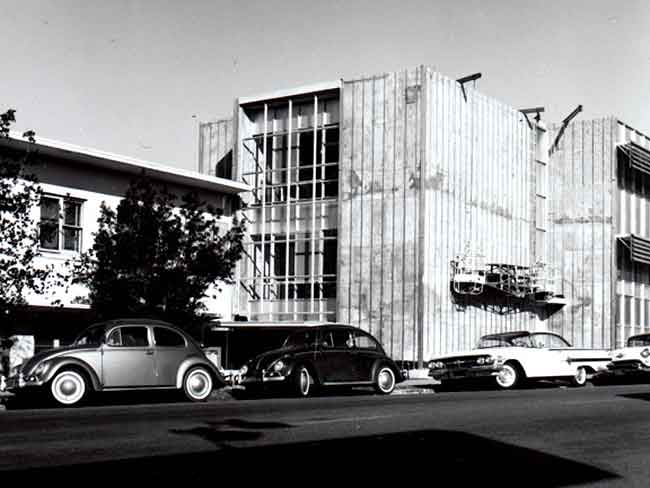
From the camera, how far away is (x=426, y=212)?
28.3 meters

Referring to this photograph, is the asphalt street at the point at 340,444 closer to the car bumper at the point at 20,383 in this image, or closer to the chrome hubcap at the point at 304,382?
the car bumper at the point at 20,383

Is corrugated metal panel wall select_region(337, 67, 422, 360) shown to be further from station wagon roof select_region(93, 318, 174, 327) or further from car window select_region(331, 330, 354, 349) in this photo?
station wagon roof select_region(93, 318, 174, 327)

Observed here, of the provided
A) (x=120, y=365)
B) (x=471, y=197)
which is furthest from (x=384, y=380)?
(x=471, y=197)

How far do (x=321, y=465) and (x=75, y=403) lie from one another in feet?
29.7

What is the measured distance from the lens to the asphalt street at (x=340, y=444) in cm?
823

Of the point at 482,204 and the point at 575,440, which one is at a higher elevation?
the point at 482,204

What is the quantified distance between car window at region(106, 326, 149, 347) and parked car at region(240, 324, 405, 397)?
274 cm

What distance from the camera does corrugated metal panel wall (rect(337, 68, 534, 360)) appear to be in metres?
28.4

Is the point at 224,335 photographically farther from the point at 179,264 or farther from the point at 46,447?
the point at 46,447

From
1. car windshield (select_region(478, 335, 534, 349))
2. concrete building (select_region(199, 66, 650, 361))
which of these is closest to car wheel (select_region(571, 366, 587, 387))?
car windshield (select_region(478, 335, 534, 349))

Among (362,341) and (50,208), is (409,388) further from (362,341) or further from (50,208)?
(50,208)

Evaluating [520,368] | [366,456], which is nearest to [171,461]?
[366,456]

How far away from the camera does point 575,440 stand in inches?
416

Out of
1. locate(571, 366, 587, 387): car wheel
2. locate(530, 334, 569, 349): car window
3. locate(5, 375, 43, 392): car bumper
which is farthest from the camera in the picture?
locate(571, 366, 587, 387): car wheel
